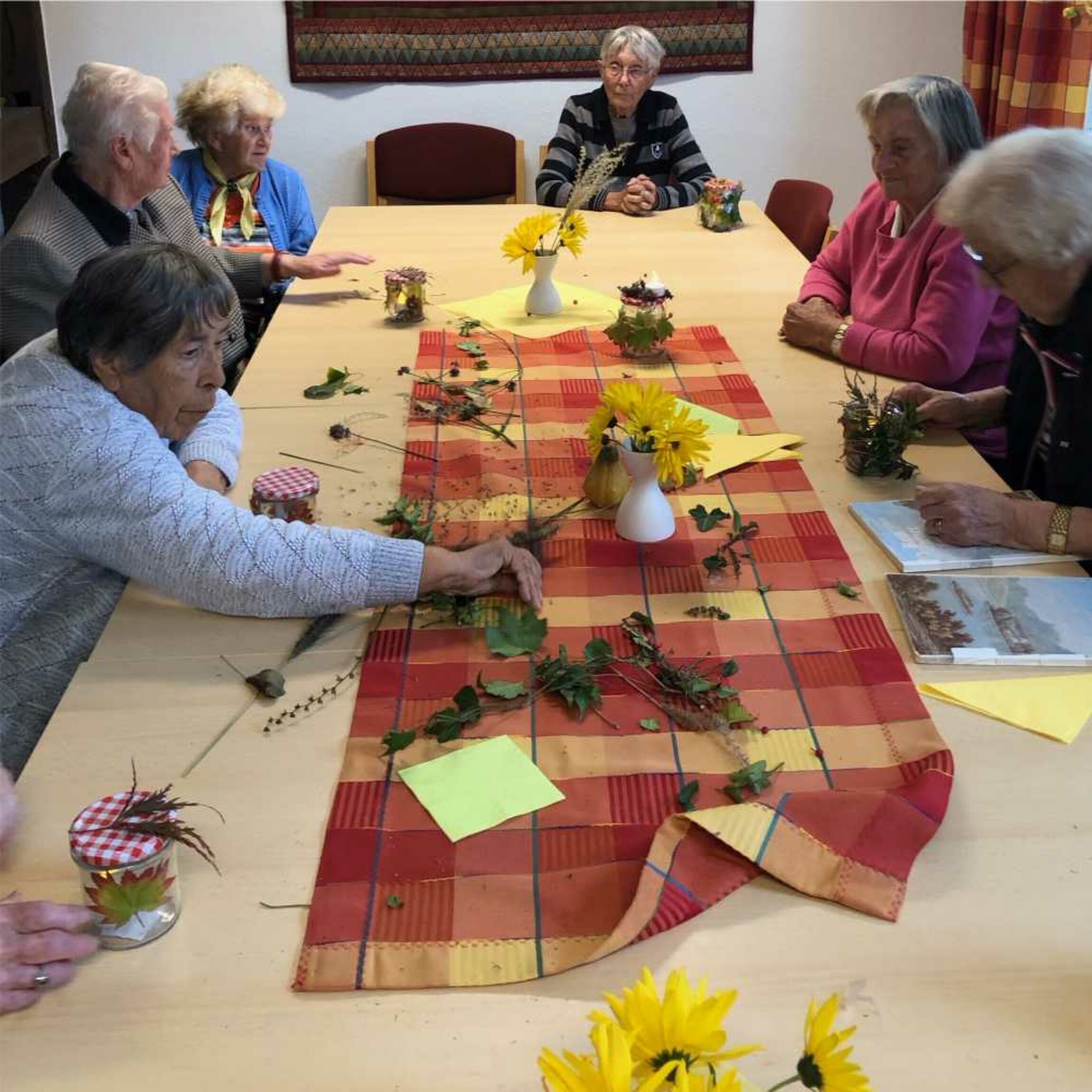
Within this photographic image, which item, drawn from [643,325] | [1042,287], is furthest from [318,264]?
[1042,287]

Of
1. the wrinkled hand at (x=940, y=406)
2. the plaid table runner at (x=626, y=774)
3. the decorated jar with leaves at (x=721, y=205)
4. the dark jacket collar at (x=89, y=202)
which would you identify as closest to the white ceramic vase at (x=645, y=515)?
the plaid table runner at (x=626, y=774)

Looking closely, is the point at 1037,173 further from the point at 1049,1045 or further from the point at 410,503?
the point at 1049,1045

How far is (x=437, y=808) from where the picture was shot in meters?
1.21

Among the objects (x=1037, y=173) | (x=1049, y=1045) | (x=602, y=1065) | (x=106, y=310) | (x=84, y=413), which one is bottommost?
(x=1049, y=1045)

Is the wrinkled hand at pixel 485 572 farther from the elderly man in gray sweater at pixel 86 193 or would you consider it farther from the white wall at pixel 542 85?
the white wall at pixel 542 85

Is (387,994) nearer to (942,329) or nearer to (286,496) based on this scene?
(286,496)

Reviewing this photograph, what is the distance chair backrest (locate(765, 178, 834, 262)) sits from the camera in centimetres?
377

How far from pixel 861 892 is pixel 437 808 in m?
0.44

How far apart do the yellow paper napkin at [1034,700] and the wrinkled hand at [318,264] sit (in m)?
2.16

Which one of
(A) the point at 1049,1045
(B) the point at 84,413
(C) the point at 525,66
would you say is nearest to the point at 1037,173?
(A) the point at 1049,1045

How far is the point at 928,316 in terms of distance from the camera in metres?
2.30

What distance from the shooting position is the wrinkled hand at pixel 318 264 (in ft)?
10.0

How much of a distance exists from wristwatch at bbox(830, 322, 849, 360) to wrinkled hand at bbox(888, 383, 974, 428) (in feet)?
0.96

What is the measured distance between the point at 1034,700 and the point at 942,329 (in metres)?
1.11
